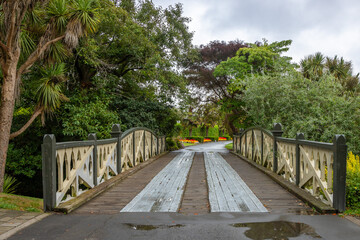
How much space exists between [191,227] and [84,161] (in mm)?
2573

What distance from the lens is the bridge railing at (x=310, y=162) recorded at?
3.85 m

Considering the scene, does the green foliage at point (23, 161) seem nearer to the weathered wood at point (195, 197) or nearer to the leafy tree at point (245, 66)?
the weathered wood at point (195, 197)

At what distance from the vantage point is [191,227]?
11.4ft

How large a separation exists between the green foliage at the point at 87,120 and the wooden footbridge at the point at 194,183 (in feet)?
9.66

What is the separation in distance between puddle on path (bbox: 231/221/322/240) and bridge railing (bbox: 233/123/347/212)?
869 mm

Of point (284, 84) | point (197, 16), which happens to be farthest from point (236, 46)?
point (284, 84)

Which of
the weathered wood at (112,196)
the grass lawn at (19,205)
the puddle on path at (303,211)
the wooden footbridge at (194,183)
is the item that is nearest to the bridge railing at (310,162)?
the wooden footbridge at (194,183)

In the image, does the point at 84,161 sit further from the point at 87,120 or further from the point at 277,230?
the point at 87,120

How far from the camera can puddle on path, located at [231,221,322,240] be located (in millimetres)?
3146

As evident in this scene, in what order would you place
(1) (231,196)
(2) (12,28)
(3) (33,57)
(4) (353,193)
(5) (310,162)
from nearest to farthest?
(4) (353,193)
(5) (310,162)
(1) (231,196)
(2) (12,28)
(3) (33,57)

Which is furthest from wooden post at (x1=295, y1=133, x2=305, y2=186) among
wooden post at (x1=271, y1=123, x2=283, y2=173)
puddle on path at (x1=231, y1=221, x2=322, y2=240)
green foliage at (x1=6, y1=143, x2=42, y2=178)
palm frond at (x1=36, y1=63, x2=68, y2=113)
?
green foliage at (x1=6, y1=143, x2=42, y2=178)

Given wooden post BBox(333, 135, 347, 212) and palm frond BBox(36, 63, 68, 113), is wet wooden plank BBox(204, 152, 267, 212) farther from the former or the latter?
palm frond BBox(36, 63, 68, 113)

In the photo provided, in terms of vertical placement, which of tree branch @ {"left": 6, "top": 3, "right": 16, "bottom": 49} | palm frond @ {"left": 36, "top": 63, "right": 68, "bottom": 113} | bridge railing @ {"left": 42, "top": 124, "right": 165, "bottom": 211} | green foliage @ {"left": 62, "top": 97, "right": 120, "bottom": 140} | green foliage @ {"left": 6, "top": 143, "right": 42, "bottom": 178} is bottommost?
green foliage @ {"left": 6, "top": 143, "right": 42, "bottom": 178}

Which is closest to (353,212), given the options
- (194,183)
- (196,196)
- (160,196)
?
(196,196)
